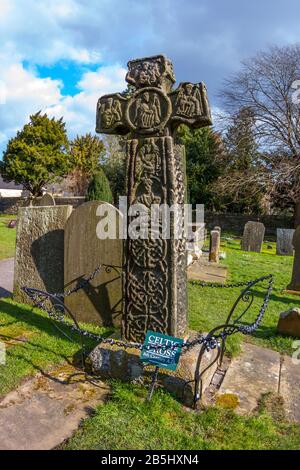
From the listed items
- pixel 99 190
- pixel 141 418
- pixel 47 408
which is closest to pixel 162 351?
pixel 141 418

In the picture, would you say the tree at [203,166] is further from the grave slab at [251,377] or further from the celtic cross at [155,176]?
the celtic cross at [155,176]

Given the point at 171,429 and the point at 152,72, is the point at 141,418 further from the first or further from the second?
the point at 152,72

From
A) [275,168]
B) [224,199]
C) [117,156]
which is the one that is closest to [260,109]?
[275,168]

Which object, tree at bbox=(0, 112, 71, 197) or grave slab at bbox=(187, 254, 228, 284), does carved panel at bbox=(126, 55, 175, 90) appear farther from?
tree at bbox=(0, 112, 71, 197)

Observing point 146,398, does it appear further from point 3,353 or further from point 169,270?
point 3,353

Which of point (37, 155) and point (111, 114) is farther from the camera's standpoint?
point (37, 155)

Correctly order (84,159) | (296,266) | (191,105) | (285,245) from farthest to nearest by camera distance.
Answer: (84,159), (285,245), (296,266), (191,105)

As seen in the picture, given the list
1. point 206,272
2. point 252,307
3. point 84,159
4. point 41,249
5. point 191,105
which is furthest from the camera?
point 84,159

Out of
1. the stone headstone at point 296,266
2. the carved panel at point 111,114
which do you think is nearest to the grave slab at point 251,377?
the carved panel at point 111,114

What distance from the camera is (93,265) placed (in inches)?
197

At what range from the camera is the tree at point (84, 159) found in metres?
39.5

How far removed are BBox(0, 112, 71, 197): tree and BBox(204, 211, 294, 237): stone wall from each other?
660 inches

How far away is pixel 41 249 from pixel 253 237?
11.3m

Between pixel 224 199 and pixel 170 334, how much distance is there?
2247 centimetres
